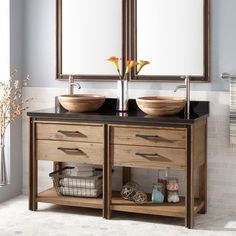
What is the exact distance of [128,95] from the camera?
16.2 feet

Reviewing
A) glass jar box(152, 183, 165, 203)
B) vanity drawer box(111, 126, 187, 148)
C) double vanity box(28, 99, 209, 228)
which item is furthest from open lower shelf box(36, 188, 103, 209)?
vanity drawer box(111, 126, 187, 148)

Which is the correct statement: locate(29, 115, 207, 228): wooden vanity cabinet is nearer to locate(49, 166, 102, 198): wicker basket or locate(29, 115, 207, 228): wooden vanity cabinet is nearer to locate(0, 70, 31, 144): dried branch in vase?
locate(49, 166, 102, 198): wicker basket

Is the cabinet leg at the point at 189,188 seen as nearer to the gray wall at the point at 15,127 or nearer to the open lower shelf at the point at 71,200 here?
the open lower shelf at the point at 71,200

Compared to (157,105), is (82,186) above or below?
below

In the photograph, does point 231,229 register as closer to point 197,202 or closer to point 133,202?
point 197,202

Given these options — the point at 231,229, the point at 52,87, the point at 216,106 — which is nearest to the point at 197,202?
the point at 231,229

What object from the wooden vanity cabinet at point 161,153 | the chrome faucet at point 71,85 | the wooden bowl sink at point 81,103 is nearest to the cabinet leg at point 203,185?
the wooden vanity cabinet at point 161,153

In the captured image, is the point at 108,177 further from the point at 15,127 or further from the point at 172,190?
the point at 15,127

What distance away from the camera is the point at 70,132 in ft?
15.1

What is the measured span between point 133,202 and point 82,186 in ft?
1.47

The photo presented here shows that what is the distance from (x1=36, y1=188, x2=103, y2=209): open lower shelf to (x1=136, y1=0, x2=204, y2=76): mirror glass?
44.3 inches

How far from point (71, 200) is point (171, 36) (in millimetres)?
1534

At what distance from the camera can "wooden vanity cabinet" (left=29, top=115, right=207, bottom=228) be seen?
4.29 m

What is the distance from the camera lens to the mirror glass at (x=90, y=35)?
16.1ft
